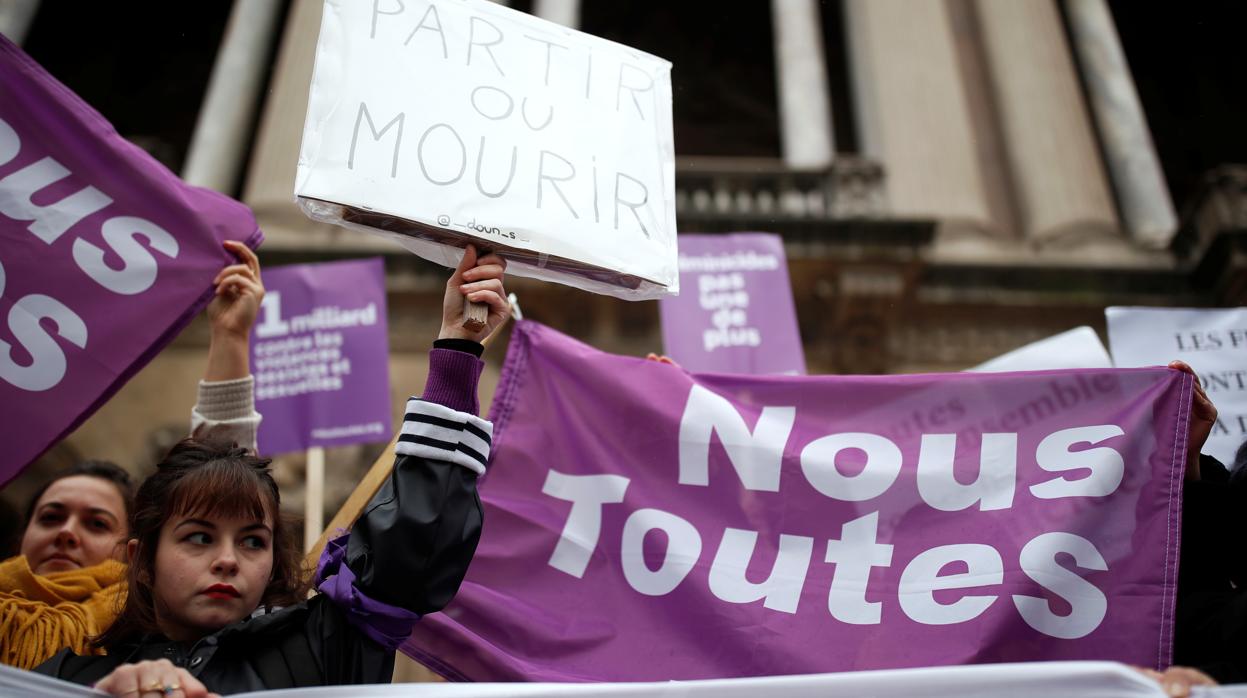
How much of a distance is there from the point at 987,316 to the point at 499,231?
300 inches

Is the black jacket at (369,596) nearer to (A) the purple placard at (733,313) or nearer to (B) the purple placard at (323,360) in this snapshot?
(B) the purple placard at (323,360)

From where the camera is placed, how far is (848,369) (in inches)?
340

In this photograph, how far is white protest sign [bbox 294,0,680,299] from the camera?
83.1 inches

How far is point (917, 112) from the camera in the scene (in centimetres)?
1016

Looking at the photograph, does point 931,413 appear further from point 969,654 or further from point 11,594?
point 11,594

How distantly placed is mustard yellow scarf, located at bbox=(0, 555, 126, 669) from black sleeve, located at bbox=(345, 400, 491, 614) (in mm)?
739

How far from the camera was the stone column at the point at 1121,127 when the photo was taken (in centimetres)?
1001

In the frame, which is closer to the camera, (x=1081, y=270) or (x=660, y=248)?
(x=660, y=248)

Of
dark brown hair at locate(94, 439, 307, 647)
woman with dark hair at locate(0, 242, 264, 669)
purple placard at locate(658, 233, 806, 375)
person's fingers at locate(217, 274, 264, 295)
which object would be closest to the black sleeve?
dark brown hair at locate(94, 439, 307, 647)

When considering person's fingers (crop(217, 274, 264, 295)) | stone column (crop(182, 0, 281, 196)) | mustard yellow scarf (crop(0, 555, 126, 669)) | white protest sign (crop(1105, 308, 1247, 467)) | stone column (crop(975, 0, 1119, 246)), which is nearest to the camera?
mustard yellow scarf (crop(0, 555, 126, 669))

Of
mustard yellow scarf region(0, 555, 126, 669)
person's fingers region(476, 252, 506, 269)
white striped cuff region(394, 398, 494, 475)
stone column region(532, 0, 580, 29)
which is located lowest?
mustard yellow scarf region(0, 555, 126, 669)

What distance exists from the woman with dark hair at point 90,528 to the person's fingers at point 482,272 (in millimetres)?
905

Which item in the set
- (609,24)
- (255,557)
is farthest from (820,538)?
(609,24)

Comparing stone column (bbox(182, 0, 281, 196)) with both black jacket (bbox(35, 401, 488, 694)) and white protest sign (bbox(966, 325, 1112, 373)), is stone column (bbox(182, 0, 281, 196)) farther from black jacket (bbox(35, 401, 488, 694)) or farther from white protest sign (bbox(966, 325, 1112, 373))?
black jacket (bbox(35, 401, 488, 694))
